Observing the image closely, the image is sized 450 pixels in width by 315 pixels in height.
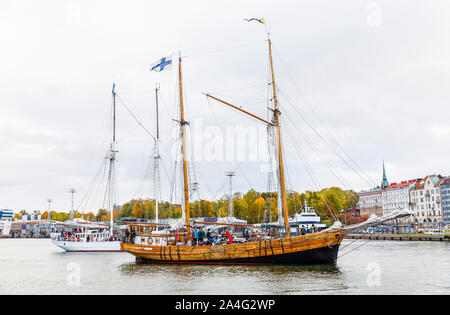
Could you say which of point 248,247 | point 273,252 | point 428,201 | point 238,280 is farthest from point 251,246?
point 428,201

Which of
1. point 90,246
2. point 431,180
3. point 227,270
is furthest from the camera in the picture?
point 431,180

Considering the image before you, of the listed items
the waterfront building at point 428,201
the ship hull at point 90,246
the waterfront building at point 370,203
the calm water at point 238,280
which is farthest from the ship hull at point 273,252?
the waterfront building at point 370,203

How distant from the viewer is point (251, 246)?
38531 millimetres

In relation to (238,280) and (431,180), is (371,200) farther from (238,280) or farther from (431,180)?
(238,280)

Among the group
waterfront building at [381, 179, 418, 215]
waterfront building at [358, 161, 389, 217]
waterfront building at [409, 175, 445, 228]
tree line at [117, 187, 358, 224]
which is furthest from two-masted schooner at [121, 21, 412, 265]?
waterfront building at [358, 161, 389, 217]

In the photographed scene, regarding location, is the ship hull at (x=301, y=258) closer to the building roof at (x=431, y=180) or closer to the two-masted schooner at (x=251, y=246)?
the two-masted schooner at (x=251, y=246)

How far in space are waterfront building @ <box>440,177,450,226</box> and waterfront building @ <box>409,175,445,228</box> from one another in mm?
1258

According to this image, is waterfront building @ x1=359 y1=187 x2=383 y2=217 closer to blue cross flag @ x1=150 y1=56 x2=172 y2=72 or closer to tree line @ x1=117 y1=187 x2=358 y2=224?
tree line @ x1=117 y1=187 x2=358 y2=224

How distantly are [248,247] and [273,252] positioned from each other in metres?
2.41

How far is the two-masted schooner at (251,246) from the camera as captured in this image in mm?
37219
